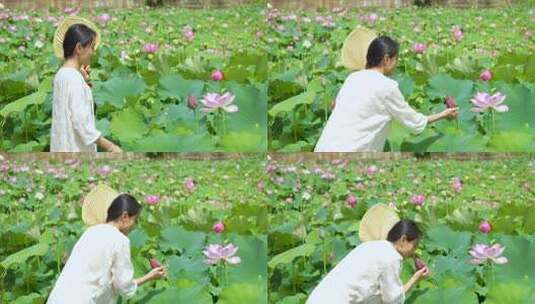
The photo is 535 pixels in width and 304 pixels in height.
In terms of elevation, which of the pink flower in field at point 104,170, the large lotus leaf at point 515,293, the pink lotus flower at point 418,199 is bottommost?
the large lotus leaf at point 515,293

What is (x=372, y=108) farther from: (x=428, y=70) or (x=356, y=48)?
(x=428, y=70)

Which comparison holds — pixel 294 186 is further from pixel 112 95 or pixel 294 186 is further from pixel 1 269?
pixel 1 269

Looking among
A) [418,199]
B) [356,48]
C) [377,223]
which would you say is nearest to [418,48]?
[356,48]

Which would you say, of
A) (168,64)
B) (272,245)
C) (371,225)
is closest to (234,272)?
(272,245)

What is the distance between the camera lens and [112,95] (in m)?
4.90

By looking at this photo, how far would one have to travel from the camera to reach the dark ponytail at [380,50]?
466cm

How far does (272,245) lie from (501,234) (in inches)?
34.8

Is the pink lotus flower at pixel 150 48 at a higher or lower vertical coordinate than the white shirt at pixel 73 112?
higher

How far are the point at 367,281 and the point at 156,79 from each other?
47.5 inches

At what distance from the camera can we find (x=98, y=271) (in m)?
4.41

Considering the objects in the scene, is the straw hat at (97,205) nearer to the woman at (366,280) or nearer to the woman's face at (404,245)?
the woman at (366,280)

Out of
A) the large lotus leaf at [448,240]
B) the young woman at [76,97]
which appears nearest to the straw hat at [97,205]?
the young woman at [76,97]

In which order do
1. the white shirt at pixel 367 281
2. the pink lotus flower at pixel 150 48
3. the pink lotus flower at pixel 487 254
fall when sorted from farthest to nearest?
the pink lotus flower at pixel 150 48
the pink lotus flower at pixel 487 254
the white shirt at pixel 367 281

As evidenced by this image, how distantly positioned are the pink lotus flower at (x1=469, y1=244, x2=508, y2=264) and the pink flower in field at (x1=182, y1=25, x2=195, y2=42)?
1.37m
